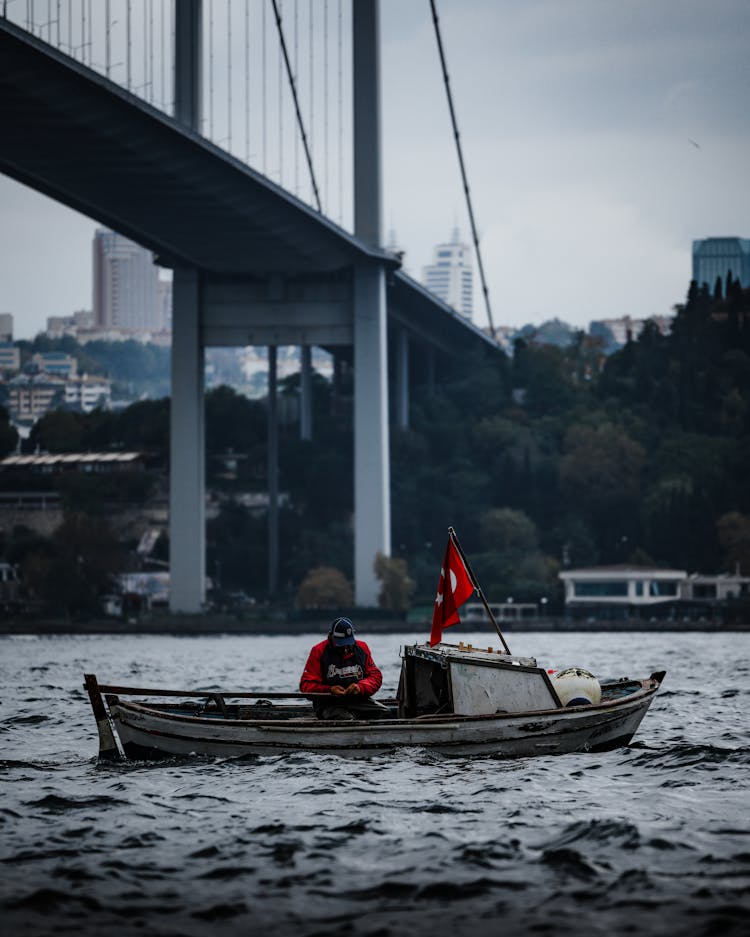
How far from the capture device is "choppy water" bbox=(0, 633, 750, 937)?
11.4 meters

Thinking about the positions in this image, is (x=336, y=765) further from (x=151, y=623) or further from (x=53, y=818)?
(x=151, y=623)

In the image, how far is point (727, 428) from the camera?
11931cm

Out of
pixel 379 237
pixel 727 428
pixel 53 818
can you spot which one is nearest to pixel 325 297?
pixel 379 237

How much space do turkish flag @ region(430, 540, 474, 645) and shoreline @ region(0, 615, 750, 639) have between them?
6508 cm

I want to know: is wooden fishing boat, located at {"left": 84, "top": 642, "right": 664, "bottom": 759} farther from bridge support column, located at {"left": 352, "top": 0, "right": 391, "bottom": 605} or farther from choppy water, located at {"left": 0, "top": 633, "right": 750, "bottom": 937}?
bridge support column, located at {"left": 352, "top": 0, "right": 391, "bottom": 605}

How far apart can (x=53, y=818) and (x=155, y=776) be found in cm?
268

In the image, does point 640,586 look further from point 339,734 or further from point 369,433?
point 339,734

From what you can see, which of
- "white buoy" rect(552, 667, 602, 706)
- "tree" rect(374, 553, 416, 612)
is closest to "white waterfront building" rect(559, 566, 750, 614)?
"tree" rect(374, 553, 416, 612)

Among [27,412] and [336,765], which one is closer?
[336,765]

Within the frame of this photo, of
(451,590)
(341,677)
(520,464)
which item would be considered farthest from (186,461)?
(341,677)

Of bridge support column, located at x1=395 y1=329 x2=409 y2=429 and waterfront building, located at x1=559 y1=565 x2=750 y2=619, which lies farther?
bridge support column, located at x1=395 y1=329 x2=409 y2=429

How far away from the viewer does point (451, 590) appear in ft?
67.2

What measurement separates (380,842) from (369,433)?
73.2m

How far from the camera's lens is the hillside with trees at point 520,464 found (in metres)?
104
